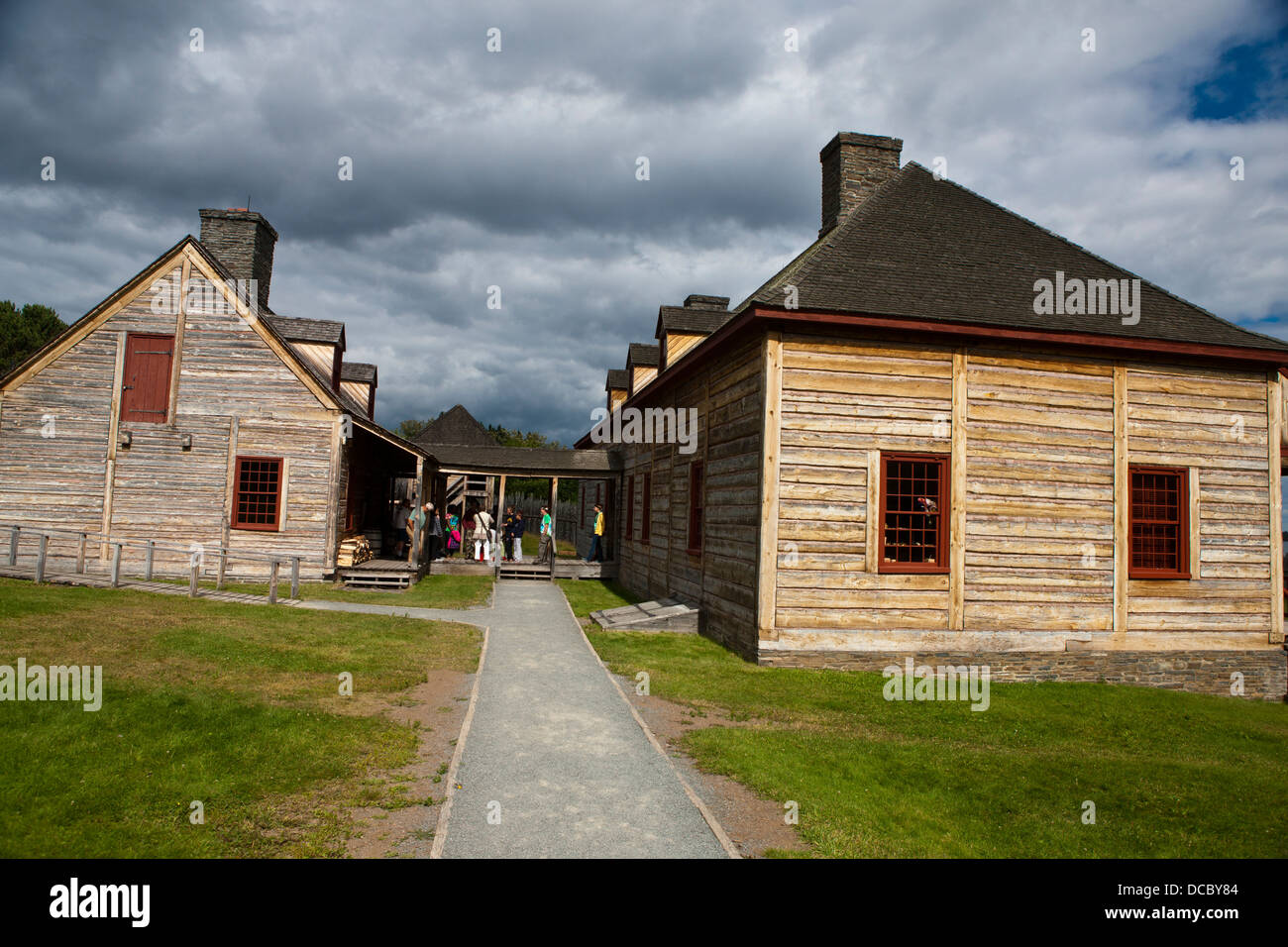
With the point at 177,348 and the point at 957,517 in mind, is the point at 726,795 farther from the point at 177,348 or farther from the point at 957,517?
the point at 177,348

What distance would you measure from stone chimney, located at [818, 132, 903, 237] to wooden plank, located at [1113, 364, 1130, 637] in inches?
285

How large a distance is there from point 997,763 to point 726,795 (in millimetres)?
3108

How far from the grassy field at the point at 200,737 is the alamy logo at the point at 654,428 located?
637 cm

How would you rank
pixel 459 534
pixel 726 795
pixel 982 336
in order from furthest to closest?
pixel 459 534 < pixel 982 336 < pixel 726 795

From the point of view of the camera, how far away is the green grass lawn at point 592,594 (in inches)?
679

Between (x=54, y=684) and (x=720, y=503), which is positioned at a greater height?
(x=720, y=503)

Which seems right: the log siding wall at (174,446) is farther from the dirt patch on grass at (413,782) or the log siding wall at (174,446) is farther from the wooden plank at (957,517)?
the wooden plank at (957,517)

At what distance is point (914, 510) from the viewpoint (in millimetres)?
11500

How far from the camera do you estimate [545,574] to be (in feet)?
75.7

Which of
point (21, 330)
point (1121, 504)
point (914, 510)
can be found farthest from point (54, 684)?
point (21, 330)

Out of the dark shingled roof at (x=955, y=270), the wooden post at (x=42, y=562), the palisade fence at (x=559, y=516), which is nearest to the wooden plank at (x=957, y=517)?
the dark shingled roof at (x=955, y=270)

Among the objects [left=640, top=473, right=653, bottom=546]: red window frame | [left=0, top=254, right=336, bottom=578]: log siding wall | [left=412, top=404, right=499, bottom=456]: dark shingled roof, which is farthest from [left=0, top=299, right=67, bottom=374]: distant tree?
[left=640, top=473, right=653, bottom=546]: red window frame
